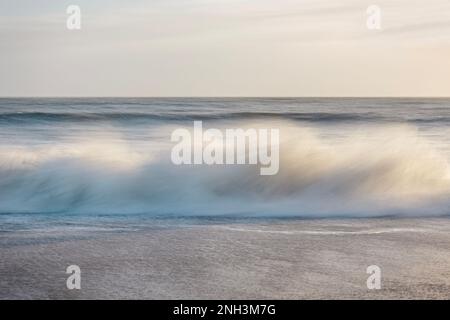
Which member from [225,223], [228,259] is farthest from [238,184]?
[228,259]

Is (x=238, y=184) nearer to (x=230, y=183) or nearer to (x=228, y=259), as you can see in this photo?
(x=230, y=183)

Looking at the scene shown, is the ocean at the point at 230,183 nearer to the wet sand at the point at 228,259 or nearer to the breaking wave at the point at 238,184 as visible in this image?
the breaking wave at the point at 238,184

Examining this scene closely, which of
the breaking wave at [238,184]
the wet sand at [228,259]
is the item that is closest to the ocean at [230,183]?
the breaking wave at [238,184]

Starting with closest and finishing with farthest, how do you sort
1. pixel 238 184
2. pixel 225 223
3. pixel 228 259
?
pixel 228 259 → pixel 225 223 → pixel 238 184

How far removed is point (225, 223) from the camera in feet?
25.8

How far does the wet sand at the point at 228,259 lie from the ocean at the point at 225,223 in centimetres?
1

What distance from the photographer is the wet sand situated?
531 cm

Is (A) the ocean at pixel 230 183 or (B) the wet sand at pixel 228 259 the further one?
(A) the ocean at pixel 230 183

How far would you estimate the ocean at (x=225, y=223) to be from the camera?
18.1ft

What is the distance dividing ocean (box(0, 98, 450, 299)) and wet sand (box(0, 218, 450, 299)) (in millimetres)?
13

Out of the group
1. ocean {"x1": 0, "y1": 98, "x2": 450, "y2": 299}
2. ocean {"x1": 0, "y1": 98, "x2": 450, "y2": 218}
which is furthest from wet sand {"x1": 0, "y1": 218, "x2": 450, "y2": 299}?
ocean {"x1": 0, "y1": 98, "x2": 450, "y2": 218}

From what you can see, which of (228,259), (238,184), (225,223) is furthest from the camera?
(238,184)

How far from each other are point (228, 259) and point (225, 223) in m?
1.75
